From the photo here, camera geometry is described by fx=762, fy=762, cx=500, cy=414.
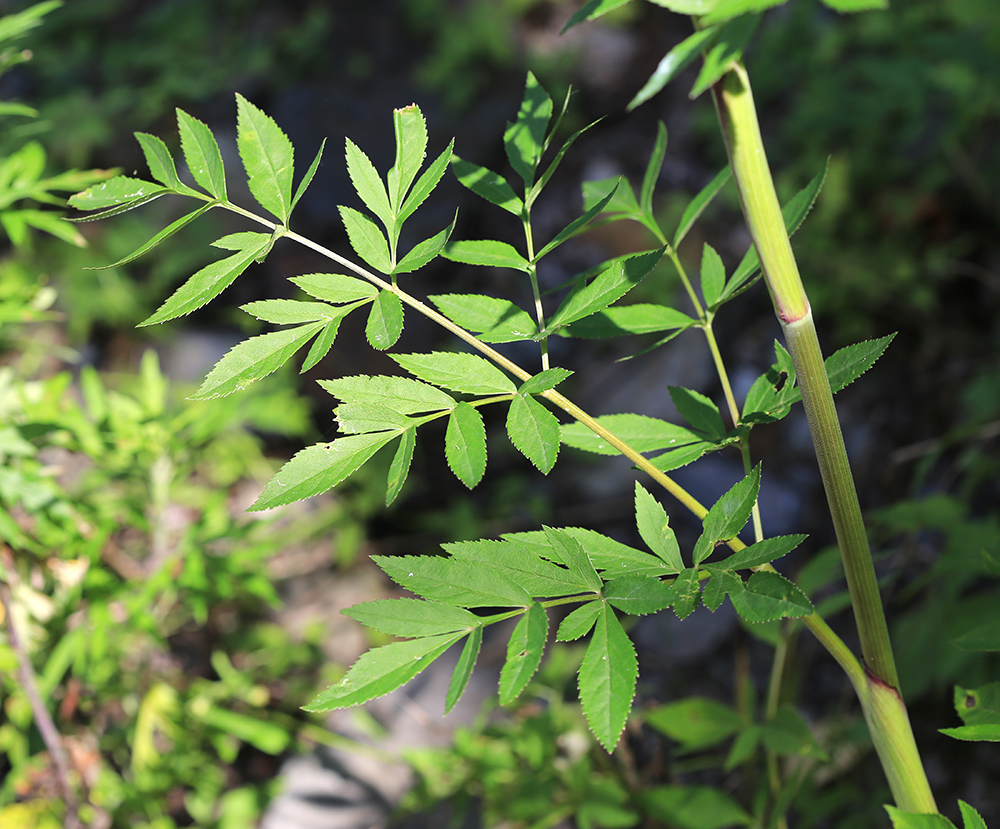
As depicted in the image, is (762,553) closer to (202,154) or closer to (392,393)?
(392,393)

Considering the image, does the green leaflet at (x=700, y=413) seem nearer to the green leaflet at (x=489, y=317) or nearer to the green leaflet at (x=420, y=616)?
the green leaflet at (x=489, y=317)

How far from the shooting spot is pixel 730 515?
0.58m

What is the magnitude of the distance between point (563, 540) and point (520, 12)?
5.07 m

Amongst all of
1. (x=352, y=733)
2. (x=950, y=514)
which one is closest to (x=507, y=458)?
(x=352, y=733)

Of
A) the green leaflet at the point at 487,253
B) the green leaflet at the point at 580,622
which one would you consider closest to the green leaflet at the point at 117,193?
the green leaflet at the point at 487,253

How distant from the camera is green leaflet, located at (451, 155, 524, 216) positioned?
66cm

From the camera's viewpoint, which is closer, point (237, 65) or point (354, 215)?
point (354, 215)

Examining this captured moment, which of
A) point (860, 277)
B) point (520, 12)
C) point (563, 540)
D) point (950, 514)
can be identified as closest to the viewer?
point (563, 540)

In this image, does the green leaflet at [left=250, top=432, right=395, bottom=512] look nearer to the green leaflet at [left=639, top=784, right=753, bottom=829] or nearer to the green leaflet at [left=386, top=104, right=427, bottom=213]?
the green leaflet at [left=386, top=104, right=427, bottom=213]

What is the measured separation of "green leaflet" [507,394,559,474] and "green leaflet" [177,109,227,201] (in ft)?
1.00

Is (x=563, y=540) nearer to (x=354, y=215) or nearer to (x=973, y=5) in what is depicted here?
(x=354, y=215)

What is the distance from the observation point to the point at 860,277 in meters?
2.65

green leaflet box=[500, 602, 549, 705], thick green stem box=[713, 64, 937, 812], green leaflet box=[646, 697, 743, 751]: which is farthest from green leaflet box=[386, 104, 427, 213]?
green leaflet box=[646, 697, 743, 751]

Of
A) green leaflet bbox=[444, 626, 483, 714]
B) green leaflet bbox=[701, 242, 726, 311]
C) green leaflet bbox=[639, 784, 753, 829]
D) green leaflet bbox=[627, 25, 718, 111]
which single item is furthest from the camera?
green leaflet bbox=[639, 784, 753, 829]
